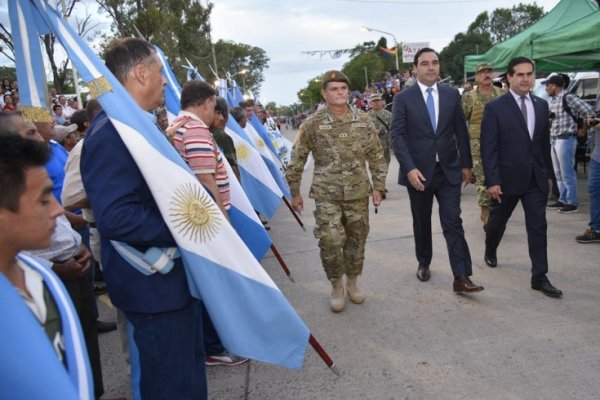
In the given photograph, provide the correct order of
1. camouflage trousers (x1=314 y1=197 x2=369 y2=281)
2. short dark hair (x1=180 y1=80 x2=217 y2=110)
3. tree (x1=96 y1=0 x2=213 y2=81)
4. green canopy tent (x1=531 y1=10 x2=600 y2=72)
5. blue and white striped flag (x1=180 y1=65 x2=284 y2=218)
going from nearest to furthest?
short dark hair (x1=180 y1=80 x2=217 y2=110) → camouflage trousers (x1=314 y1=197 x2=369 y2=281) → green canopy tent (x1=531 y1=10 x2=600 y2=72) → blue and white striped flag (x1=180 y1=65 x2=284 y2=218) → tree (x1=96 y1=0 x2=213 y2=81)

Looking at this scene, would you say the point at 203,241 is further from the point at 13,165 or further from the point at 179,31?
the point at 179,31

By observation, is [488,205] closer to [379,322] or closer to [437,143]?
[437,143]

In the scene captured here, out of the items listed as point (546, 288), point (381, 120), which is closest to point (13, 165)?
point (546, 288)

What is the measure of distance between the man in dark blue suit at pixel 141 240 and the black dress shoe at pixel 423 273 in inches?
115

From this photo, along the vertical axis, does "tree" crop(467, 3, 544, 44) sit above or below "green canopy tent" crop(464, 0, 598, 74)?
above

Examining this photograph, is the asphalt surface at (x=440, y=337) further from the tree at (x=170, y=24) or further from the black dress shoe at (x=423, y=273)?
the tree at (x=170, y=24)

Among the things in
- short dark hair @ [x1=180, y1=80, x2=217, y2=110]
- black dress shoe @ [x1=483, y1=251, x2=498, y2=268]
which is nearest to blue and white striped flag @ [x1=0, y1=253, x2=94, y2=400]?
short dark hair @ [x1=180, y1=80, x2=217, y2=110]

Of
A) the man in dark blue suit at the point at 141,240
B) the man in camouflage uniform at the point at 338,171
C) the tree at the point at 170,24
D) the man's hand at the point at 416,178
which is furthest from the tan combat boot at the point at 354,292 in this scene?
the tree at the point at 170,24

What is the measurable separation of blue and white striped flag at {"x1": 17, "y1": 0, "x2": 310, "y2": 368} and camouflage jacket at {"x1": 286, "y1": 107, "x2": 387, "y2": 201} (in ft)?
6.10

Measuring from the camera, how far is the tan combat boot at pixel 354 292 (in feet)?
13.6

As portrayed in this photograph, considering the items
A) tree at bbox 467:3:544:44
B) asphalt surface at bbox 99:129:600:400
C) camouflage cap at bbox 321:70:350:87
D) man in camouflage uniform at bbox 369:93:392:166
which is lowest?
asphalt surface at bbox 99:129:600:400

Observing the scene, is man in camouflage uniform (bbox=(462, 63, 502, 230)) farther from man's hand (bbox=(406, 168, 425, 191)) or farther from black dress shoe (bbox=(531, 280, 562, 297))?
man's hand (bbox=(406, 168, 425, 191))

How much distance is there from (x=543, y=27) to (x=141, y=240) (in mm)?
7318

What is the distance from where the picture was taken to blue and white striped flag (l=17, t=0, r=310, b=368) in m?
1.89
